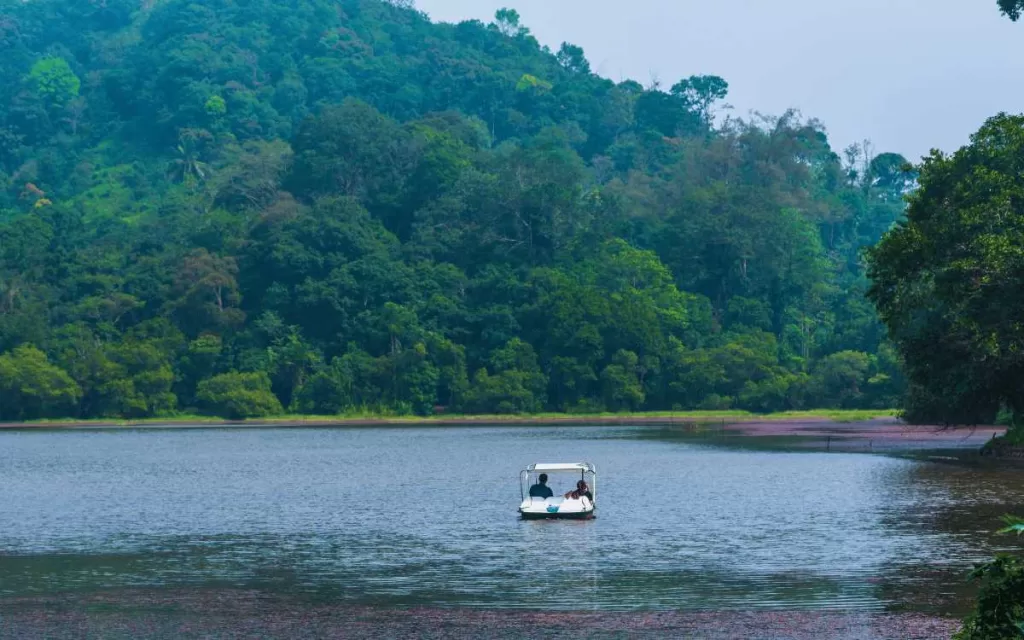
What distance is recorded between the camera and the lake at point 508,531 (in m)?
32.4

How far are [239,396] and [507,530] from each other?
90.3 m

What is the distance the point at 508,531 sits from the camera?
4488 cm

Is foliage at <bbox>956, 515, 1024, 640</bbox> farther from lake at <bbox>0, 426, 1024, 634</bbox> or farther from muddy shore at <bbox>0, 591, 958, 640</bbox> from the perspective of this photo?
lake at <bbox>0, 426, 1024, 634</bbox>

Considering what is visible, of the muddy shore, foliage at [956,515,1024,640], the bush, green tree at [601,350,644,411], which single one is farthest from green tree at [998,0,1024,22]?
the bush

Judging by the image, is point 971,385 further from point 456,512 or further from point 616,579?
point 616,579

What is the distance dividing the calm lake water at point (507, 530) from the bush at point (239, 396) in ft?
161

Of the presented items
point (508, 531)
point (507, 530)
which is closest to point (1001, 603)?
point (508, 531)

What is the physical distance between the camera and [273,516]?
5134cm

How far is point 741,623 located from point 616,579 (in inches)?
257

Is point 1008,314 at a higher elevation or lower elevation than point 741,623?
higher

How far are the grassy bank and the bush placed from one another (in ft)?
2.94

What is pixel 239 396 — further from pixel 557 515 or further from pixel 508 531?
pixel 508 531

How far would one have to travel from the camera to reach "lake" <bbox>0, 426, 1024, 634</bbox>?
32.4 metres

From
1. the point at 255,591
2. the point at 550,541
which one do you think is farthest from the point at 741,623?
the point at 550,541
